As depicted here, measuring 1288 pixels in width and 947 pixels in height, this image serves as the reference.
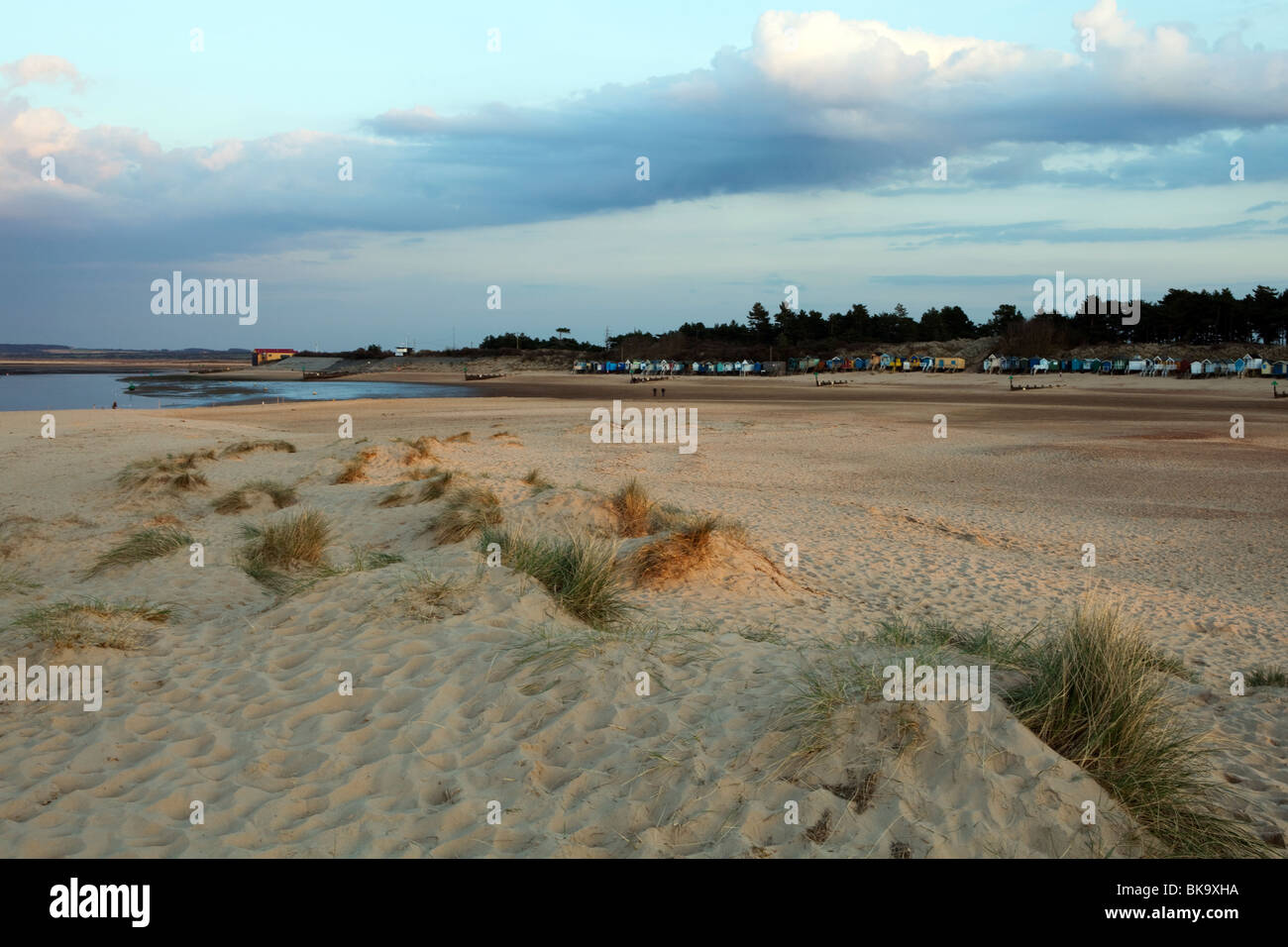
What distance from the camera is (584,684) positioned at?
17.0ft

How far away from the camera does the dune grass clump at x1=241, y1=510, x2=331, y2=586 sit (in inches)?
A: 339

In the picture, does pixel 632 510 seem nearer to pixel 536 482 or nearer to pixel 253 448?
pixel 536 482

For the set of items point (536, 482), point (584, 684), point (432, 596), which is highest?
point (536, 482)

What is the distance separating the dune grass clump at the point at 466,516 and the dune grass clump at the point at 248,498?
313cm

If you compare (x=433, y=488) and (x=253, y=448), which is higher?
(x=253, y=448)

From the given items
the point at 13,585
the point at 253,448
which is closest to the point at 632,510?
the point at 13,585

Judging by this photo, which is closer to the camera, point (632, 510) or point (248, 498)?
point (632, 510)

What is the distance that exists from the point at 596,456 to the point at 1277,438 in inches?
737

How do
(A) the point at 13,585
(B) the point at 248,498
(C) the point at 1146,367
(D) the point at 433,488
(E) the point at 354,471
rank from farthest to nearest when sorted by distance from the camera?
(C) the point at 1146,367, (E) the point at 354,471, (B) the point at 248,498, (D) the point at 433,488, (A) the point at 13,585

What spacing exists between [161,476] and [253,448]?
16.0ft

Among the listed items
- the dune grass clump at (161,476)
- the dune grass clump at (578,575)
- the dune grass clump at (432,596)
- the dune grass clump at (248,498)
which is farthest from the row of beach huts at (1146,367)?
the dune grass clump at (432,596)

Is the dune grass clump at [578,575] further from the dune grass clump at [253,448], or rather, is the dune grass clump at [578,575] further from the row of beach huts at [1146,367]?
the row of beach huts at [1146,367]
